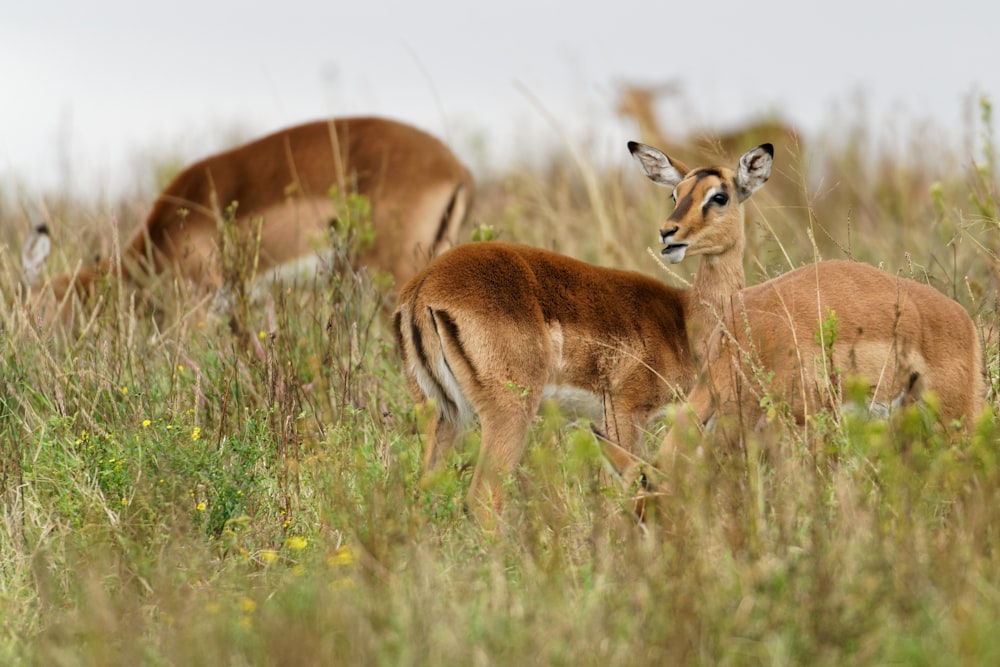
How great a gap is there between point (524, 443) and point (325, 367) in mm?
1228

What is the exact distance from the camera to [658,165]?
228 inches

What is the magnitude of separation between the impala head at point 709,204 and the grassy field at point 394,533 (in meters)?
0.86

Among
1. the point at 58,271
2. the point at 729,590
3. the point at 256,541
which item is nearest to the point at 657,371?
the point at 256,541

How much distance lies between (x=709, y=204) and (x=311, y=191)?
4.16 metres

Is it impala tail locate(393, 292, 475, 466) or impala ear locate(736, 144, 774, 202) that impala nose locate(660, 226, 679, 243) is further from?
impala tail locate(393, 292, 475, 466)

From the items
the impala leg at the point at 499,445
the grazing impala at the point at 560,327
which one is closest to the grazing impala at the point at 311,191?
the grazing impala at the point at 560,327

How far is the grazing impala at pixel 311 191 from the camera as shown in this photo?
A: 8883mm

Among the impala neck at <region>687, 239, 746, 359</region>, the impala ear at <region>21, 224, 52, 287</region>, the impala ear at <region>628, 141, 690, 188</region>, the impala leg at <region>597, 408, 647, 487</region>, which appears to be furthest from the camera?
the impala ear at <region>21, 224, 52, 287</region>

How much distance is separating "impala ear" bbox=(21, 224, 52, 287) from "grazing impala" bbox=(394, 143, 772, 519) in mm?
3936

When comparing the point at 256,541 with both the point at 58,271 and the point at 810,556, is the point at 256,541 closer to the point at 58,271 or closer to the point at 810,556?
the point at 810,556

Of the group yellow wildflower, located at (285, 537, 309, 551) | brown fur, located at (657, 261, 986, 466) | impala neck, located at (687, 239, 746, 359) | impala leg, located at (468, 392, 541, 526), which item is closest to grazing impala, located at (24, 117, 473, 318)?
impala neck, located at (687, 239, 746, 359)

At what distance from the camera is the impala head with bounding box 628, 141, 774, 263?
17.3 ft

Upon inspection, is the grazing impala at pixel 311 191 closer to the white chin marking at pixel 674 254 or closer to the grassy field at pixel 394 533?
the grassy field at pixel 394 533

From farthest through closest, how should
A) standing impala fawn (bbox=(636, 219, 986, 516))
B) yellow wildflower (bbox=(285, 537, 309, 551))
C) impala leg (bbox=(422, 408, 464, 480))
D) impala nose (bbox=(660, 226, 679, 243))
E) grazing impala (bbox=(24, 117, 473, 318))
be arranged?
grazing impala (bbox=(24, 117, 473, 318)), impala leg (bbox=(422, 408, 464, 480)), impala nose (bbox=(660, 226, 679, 243)), standing impala fawn (bbox=(636, 219, 986, 516)), yellow wildflower (bbox=(285, 537, 309, 551))
